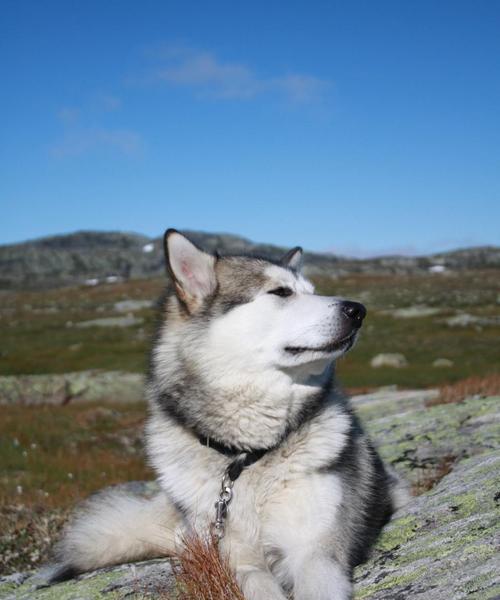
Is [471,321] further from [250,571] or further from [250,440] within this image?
[250,571]

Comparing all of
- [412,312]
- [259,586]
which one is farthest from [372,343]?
[259,586]

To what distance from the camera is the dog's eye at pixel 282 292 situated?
6270 millimetres

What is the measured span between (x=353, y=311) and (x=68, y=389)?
26469 mm

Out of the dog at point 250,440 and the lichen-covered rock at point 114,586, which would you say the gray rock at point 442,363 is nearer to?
the dog at point 250,440

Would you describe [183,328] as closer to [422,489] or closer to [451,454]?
[422,489]

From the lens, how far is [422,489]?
775 cm

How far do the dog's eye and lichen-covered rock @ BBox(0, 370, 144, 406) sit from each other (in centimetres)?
2395

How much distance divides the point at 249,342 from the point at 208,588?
2.30 m

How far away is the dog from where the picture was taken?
5273 mm

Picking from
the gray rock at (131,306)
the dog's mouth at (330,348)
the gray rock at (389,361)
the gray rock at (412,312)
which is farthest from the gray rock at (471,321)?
the dog's mouth at (330,348)

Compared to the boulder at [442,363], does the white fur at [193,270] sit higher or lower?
higher

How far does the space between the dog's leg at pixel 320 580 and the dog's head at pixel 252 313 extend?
177 cm

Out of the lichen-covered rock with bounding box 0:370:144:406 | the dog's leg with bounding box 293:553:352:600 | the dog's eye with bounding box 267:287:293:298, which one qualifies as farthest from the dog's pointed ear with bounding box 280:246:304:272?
the lichen-covered rock with bounding box 0:370:144:406

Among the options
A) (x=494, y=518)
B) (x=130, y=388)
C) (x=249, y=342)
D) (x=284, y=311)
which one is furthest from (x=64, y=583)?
(x=130, y=388)
